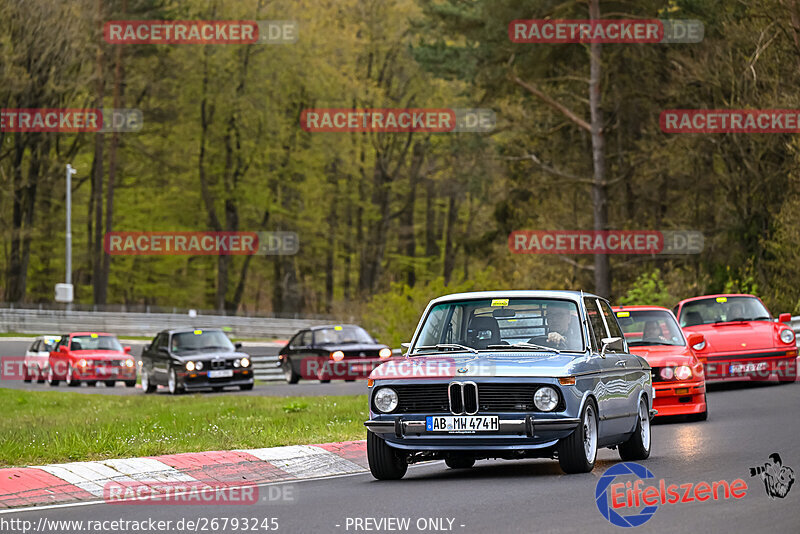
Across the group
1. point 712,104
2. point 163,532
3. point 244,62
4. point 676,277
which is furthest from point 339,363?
point 244,62

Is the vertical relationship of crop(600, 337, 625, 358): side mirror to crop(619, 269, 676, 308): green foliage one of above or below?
below

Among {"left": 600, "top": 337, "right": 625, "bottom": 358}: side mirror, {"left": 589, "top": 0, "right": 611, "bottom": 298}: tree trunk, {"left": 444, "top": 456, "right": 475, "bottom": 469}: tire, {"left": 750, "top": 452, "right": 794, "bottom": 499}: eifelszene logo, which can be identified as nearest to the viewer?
{"left": 750, "top": 452, "right": 794, "bottom": 499}: eifelszene logo

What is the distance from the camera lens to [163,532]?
357 inches

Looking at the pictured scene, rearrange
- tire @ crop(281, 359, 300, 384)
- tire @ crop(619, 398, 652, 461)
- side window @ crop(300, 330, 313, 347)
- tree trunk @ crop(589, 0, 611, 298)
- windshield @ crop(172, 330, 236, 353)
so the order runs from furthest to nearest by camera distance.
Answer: tree trunk @ crop(589, 0, 611, 298) → tire @ crop(281, 359, 300, 384) → side window @ crop(300, 330, 313, 347) → windshield @ crop(172, 330, 236, 353) → tire @ crop(619, 398, 652, 461)

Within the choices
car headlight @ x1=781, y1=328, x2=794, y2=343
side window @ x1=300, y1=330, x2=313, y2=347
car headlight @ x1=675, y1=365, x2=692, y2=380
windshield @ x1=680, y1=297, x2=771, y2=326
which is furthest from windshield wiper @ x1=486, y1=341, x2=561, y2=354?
side window @ x1=300, y1=330, x2=313, y2=347

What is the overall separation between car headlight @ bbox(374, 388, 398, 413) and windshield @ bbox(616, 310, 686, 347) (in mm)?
8456

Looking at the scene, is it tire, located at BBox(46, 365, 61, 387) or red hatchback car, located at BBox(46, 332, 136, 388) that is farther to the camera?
tire, located at BBox(46, 365, 61, 387)

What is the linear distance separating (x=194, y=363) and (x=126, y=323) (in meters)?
30.1

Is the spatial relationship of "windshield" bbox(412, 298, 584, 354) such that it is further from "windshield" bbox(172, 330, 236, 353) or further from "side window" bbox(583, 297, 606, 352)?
"windshield" bbox(172, 330, 236, 353)

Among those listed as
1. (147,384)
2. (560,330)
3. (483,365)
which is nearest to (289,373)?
(147,384)

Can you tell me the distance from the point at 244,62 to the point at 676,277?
41058mm

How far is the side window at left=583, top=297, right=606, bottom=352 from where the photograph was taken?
12680 millimetres

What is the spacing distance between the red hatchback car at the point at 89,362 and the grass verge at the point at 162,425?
922 cm

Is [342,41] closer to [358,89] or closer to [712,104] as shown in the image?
[358,89]
